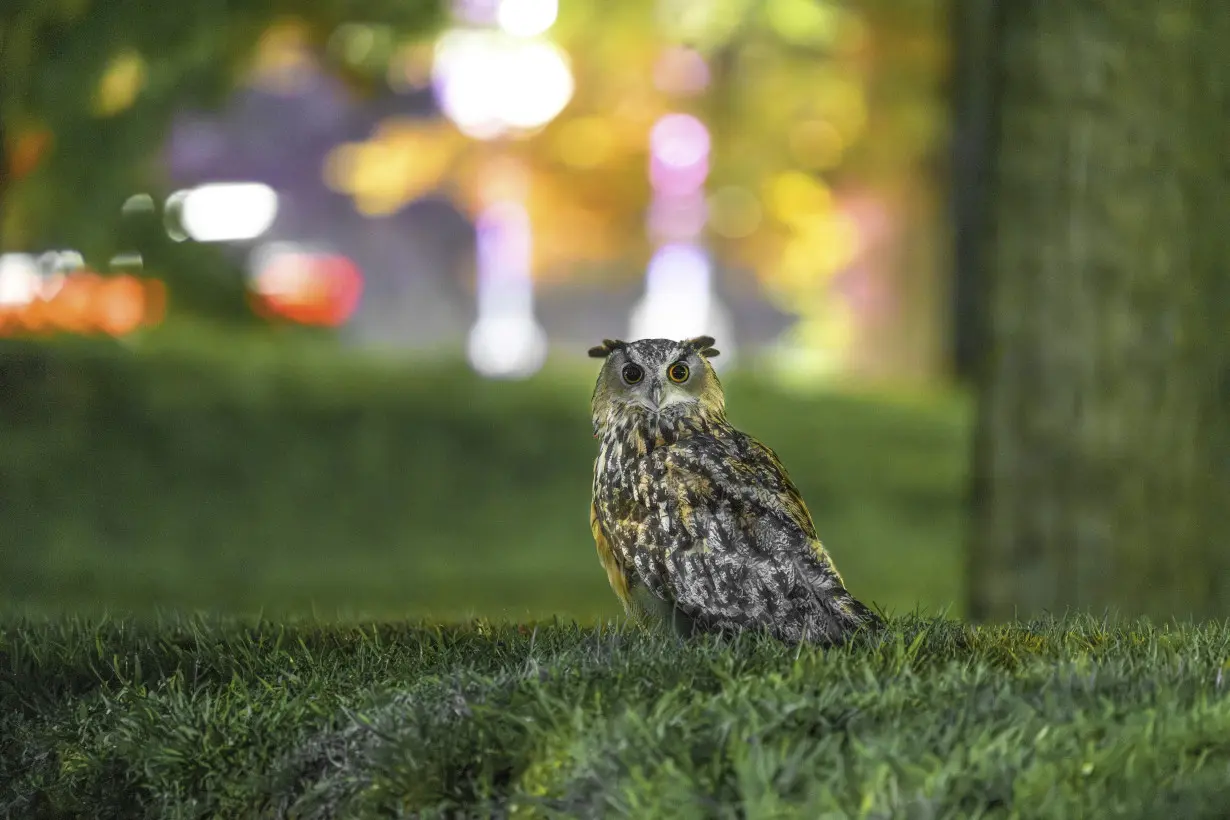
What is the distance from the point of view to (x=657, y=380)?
4.34 meters

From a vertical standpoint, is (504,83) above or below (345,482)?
above

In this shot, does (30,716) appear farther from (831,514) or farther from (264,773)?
(831,514)

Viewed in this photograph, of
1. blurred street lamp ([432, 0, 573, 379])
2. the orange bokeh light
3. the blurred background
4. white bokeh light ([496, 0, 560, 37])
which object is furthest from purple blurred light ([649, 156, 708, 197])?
the orange bokeh light

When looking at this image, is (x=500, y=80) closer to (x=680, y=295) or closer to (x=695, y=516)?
(x=680, y=295)

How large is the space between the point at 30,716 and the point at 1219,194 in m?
5.78

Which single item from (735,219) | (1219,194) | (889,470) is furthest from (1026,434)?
(735,219)

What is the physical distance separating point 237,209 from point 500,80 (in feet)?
38.0

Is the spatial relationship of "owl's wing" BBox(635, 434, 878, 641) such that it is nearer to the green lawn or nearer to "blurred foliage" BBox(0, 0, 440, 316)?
the green lawn

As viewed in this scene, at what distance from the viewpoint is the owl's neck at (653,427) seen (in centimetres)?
437

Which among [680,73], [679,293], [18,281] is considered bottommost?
[18,281]

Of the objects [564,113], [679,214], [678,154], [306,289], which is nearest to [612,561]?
[564,113]

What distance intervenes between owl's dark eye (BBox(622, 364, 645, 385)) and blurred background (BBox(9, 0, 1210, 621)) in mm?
1125

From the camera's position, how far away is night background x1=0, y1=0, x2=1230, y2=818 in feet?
11.6

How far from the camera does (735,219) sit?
817 inches
